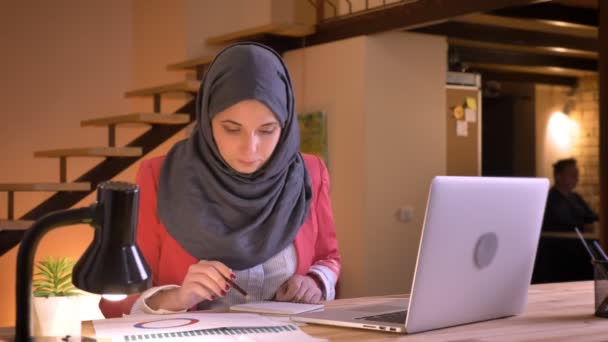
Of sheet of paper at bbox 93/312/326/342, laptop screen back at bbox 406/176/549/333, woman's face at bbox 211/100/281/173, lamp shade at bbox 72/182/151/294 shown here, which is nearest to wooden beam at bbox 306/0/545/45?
woman's face at bbox 211/100/281/173

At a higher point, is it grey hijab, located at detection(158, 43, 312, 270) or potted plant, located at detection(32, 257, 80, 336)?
grey hijab, located at detection(158, 43, 312, 270)

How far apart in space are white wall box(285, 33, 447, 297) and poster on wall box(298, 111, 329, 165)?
0.16ft

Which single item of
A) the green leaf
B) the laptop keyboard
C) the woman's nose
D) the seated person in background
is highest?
the woman's nose

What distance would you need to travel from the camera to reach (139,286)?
3.41ft

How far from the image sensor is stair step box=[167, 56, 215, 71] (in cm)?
605

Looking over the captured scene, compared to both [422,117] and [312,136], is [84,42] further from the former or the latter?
[422,117]

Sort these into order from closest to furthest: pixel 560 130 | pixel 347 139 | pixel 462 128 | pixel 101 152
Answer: pixel 101 152 → pixel 347 139 → pixel 462 128 → pixel 560 130

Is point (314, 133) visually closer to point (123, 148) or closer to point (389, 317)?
point (123, 148)

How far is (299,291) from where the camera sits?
2.10 metres

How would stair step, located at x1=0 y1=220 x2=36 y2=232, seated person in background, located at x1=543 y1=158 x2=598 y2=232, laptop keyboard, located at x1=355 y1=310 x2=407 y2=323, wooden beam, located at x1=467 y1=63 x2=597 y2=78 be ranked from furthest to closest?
wooden beam, located at x1=467 y1=63 x2=597 y2=78
seated person in background, located at x1=543 y1=158 x2=598 y2=232
stair step, located at x1=0 y1=220 x2=36 y2=232
laptop keyboard, located at x1=355 y1=310 x2=407 y2=323

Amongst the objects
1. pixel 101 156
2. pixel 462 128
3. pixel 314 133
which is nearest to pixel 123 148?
pixel 101 156

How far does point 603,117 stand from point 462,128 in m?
1.61

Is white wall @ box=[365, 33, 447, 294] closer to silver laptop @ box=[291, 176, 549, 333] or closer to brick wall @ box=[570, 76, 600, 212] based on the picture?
silver laptop @ box=[291, 176, 549, 333]

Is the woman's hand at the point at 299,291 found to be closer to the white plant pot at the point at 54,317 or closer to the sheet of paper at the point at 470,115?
the white plant pot at the point at 54,317
